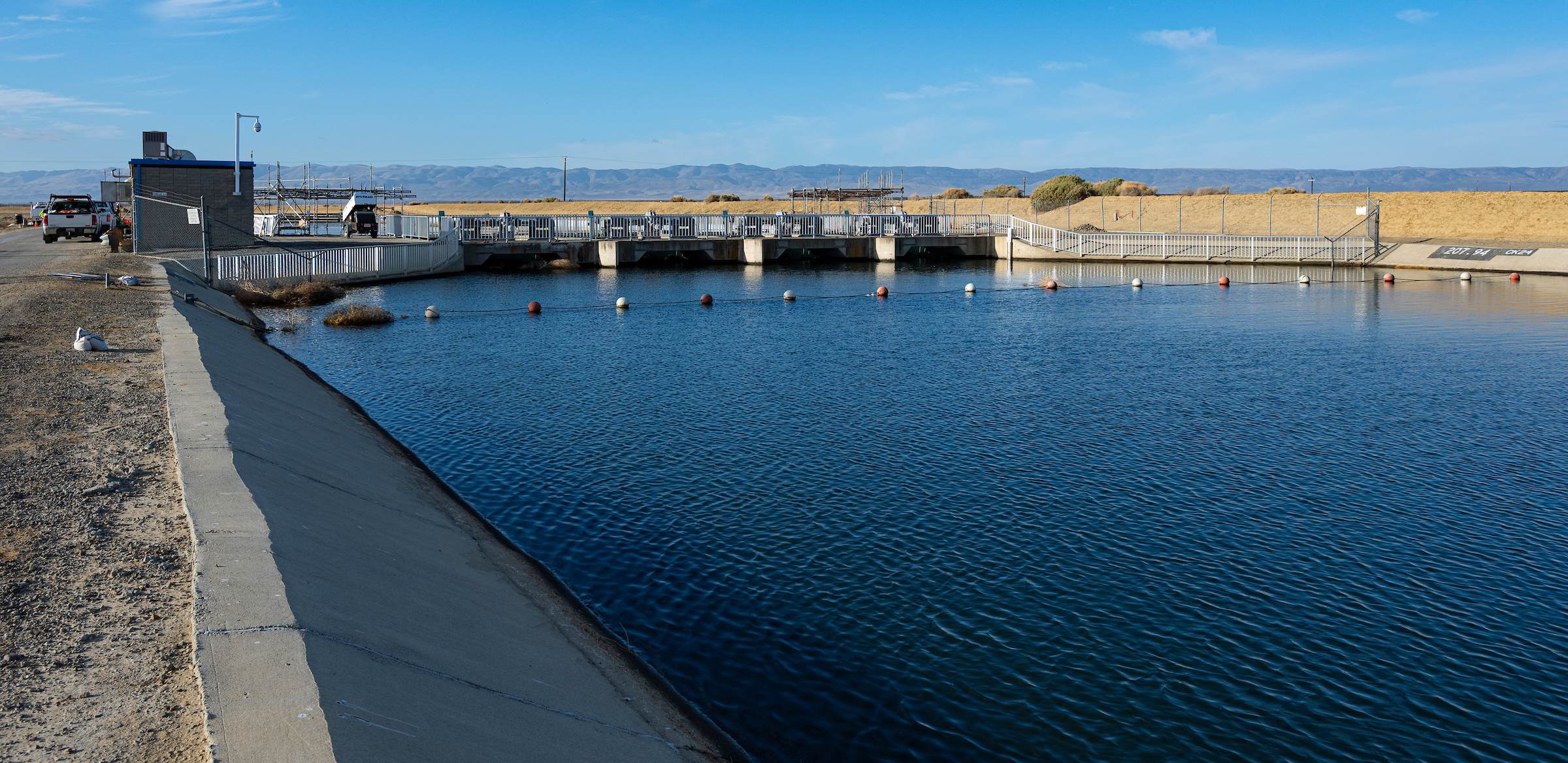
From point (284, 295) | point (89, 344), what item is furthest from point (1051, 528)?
point (284, 295)

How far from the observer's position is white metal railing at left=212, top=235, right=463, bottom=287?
42.5 m

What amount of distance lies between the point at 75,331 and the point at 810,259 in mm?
52566

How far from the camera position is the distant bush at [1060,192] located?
359 ft

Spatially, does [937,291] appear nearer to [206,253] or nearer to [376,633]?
[206,253]

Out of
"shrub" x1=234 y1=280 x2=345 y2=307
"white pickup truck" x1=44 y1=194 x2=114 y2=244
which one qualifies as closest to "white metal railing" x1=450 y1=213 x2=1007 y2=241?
"white pickup truck" x1=44 y1=194 x2=114 y2=244

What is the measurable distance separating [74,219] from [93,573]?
197 feet

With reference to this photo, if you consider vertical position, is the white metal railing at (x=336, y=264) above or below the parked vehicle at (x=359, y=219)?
below

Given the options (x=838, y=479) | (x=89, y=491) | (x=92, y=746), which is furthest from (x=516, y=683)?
(x=838, y=479)

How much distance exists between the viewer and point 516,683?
26.2 ft

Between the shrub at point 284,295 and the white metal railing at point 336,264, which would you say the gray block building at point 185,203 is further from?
the shrub at point 284,295

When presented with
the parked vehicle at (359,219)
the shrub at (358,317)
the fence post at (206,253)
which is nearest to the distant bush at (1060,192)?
the parked vehicle at (359,219)

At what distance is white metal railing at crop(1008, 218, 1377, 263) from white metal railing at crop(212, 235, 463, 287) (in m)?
→ 33.9

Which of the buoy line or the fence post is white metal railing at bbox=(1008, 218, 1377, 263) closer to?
the buoy line

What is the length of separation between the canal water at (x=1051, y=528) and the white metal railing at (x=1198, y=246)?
31.1 meters
